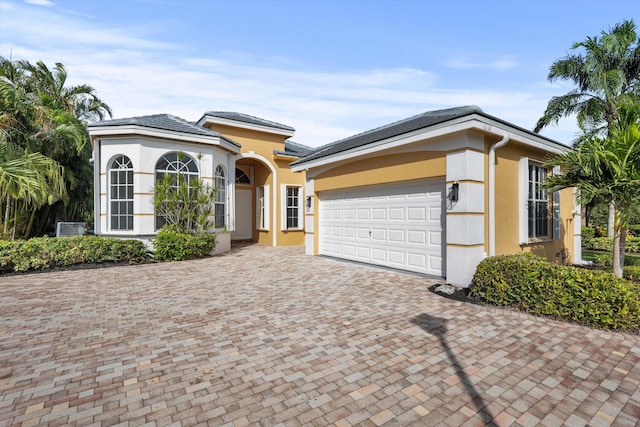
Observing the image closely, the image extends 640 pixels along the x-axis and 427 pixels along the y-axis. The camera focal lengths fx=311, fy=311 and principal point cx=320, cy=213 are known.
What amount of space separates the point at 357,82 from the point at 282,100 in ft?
9.58

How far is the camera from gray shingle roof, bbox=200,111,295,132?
45.4ft

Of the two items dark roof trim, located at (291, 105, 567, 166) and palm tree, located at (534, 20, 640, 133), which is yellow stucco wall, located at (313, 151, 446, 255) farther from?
palm tree, located at (534, 20, 640, 133)

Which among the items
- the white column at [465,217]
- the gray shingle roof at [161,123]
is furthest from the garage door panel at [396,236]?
the gray shingle roof at [161,123]

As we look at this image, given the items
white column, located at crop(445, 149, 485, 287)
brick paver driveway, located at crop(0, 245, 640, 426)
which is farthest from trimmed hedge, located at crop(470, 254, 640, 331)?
white column, located at crop(445, 149, 485, 287)

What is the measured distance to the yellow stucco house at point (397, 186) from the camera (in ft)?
21.4

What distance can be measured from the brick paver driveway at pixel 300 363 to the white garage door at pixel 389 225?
1860 millimetres

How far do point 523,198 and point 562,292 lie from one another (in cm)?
326

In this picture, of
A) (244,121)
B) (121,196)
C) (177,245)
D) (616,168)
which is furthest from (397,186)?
(121,196)

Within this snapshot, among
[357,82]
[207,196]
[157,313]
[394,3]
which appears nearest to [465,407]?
[157,313]

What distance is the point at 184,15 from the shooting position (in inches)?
297

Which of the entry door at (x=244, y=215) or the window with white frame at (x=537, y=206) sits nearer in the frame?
the window with white frame at (x=537, y=206)

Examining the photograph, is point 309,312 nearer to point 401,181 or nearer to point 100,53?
point 401,181

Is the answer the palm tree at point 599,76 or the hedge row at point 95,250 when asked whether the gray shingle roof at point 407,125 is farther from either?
the palm tree at point 599,76

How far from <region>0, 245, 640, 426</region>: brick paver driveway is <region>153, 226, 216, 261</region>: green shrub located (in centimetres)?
380
